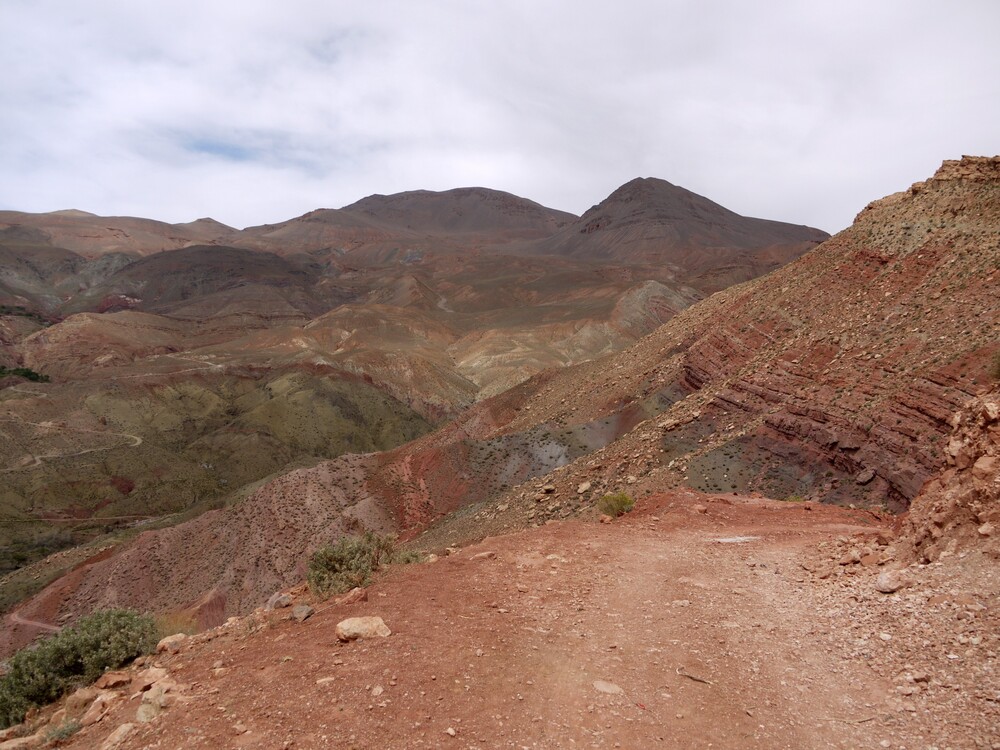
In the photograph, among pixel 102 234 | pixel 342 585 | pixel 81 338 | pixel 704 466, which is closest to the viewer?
pixel 342 585

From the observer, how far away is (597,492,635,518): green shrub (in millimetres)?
13539

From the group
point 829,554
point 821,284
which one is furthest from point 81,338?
point 829,554

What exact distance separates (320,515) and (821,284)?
22.7m

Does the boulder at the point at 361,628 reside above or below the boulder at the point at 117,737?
above

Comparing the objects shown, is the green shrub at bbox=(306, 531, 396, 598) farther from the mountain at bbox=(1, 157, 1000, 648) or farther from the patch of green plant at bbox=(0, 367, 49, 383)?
the patch of green plant at bbox=(0, 367, 49, 383)

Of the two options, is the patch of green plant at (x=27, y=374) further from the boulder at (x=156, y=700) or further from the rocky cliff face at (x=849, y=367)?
the boulder at (x=156, y=700)

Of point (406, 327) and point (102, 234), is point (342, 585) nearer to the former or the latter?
point (406, 327)

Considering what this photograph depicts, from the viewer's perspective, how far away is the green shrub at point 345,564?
903 centimetres

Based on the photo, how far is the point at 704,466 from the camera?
16.9 m

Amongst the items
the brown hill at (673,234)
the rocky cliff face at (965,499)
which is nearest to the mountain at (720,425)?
the rocky cliff face at (965,499)

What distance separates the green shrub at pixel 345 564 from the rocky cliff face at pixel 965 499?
24.6 feet

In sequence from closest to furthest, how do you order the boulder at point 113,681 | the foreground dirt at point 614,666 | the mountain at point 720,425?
the foreground dirt at point 614,666 → the boulder at point 113,681 → the mountain at point 720,425

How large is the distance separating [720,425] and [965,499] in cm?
1197

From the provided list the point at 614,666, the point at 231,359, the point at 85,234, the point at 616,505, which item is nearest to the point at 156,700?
the point at 614,666
